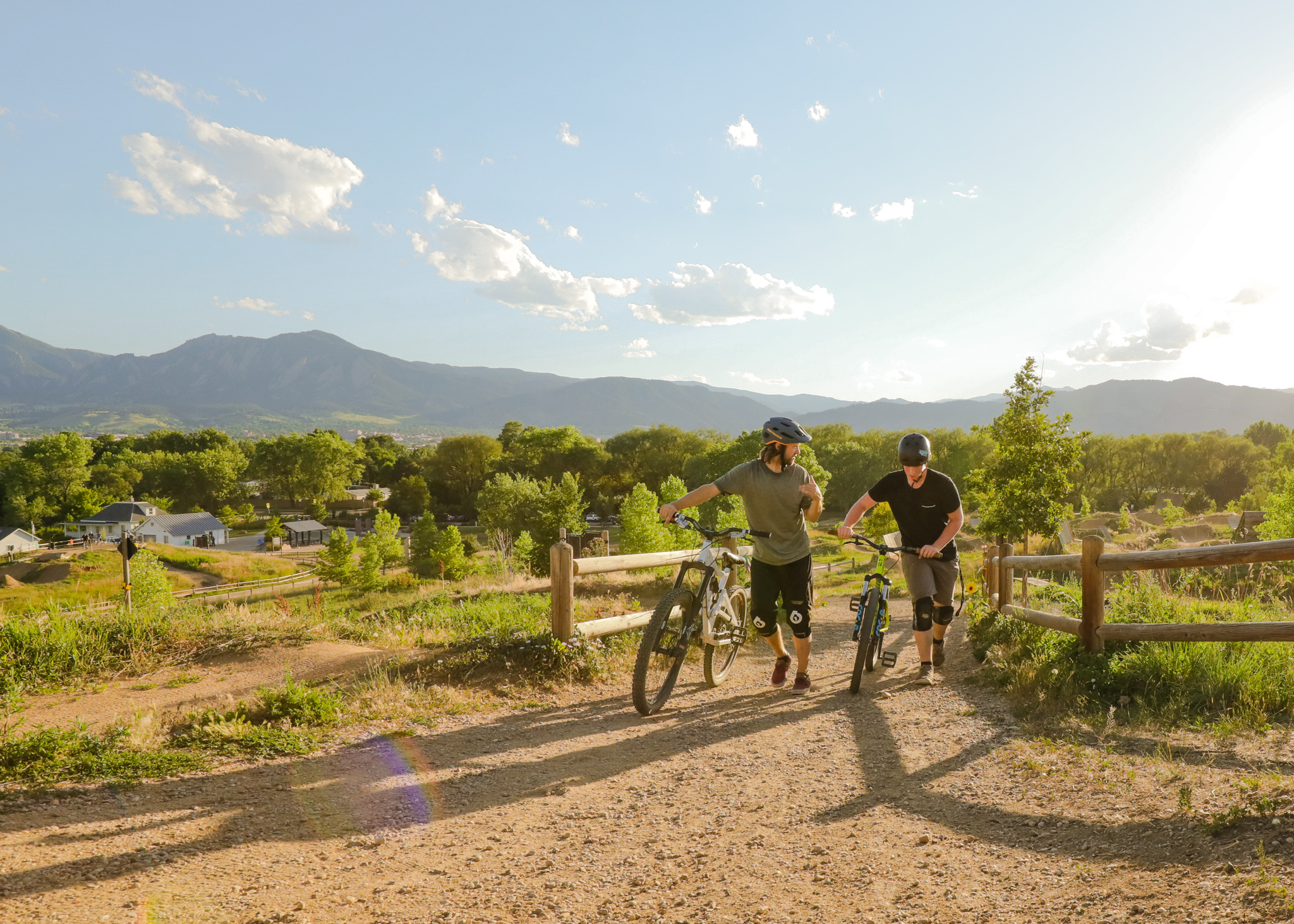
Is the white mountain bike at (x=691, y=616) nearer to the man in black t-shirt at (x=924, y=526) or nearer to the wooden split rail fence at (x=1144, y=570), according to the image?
the man in black t-shirt at (x=924, y=526)

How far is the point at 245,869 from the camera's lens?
314 centimetres

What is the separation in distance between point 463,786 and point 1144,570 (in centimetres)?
578

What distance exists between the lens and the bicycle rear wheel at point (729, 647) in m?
6.60

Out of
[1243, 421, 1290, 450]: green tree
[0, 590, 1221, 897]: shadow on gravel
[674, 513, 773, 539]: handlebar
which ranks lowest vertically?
[0, 590, 1221, 897]: shadow on gravel

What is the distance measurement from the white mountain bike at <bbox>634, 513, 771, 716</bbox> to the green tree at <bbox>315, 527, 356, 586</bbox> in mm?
45055

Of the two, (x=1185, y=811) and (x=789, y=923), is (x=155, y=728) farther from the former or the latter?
(x=1185, y=811)

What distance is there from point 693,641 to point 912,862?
10.2 feet

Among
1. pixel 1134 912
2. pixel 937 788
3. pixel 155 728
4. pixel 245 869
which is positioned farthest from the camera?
pixel 155 728

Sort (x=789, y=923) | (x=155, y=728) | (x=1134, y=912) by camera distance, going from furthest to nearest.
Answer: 1. (x=155, y=728)
2. (x=789, y=923)
3. (x=1134, y=912)

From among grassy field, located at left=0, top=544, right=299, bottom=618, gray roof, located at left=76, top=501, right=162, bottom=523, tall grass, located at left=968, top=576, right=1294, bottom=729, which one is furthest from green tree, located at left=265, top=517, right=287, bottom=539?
tall grass, located at left=968, top=576, right=1294, bottom=729

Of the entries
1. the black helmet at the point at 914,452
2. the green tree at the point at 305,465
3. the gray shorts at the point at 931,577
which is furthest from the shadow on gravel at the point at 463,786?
the green tree at the point at 305,465

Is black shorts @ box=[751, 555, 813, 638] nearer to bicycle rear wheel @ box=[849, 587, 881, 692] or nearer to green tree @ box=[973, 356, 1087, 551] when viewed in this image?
bicycle rear wheel @ box=[849, 587, 881, 692]

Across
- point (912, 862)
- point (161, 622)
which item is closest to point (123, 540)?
point (161, 622)

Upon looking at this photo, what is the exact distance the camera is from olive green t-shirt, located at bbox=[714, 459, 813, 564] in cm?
609
